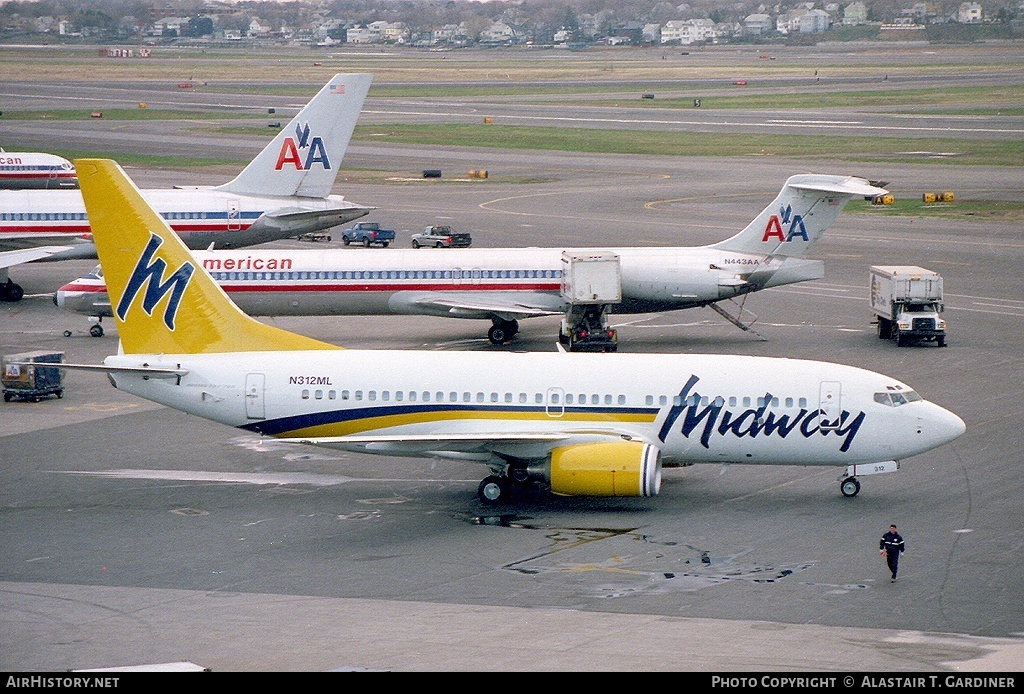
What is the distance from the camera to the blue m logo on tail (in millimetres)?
41500

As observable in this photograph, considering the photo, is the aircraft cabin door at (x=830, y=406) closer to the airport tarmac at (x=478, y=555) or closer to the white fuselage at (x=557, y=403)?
the white fuselage at (x=557, y=403)

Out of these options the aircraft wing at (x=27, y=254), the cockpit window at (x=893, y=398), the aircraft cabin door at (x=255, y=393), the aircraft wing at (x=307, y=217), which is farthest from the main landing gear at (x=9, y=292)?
the cockpit window at (x=893, y=398)

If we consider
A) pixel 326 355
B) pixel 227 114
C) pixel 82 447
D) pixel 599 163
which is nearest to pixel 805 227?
pixel 326 355

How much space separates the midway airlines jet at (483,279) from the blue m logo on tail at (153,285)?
859 inches

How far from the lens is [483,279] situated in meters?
63.8

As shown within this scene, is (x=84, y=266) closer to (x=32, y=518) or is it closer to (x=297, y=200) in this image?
(x=297, y=200)

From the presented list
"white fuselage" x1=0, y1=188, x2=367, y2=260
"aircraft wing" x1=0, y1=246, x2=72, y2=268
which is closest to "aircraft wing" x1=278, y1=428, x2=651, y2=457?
"aircraft wing" x1=0, y1=246, x2=72, y2=268

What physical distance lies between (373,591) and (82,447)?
720 inches

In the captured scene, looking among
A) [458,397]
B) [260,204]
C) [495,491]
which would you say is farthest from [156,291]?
[260,204]

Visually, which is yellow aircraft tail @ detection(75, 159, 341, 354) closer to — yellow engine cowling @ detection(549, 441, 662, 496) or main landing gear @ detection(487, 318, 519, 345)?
yellow engine cowling @ detection(549, 441, 662, 496)

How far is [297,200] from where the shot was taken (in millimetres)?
77625

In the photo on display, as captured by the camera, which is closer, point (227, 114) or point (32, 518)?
point (32, 518)

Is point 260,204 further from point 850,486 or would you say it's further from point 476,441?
point 850,486

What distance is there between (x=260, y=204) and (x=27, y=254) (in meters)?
12.8
